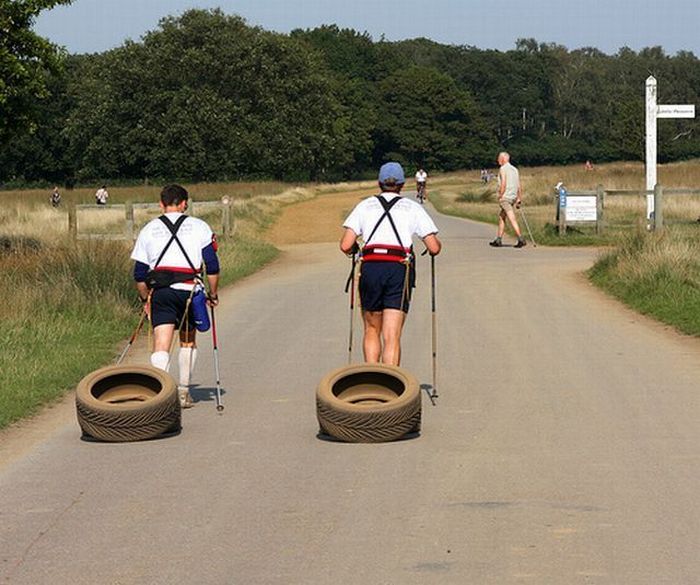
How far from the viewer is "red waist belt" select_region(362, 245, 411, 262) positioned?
11.2m

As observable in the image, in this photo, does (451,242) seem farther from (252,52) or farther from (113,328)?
(252,52)

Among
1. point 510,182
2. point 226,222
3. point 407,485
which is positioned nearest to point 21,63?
point 226,222

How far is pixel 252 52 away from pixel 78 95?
16.2m

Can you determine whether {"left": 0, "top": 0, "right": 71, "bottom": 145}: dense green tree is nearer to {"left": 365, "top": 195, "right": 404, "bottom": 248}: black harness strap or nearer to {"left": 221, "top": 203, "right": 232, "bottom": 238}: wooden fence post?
{"left": 221, "top": 203, "right": 232, "bottom": 238}: wooden fence post

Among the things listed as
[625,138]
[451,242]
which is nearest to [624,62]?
[625,138]

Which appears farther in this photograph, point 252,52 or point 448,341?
point 252,52

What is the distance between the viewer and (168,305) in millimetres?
11391

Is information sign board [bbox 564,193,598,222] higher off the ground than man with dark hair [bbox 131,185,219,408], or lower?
lower

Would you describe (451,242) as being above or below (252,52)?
below

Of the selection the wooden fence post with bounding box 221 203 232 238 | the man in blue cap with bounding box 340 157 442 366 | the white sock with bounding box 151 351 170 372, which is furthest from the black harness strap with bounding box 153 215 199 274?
the wooden fence post with bounding box 221 203 232 238

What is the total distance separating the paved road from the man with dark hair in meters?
0.79

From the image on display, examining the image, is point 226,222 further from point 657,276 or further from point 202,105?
point 202,105

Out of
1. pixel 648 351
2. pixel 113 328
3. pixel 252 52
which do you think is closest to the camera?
pixel 648 351

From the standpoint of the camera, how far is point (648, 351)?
592 inches
